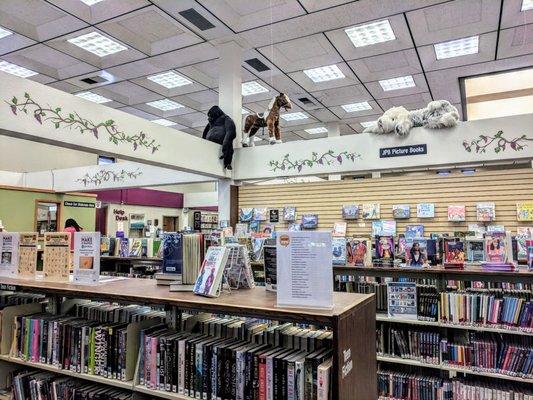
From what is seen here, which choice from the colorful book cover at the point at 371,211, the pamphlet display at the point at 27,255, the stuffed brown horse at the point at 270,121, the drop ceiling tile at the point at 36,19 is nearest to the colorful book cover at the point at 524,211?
the colorful book cover at the point at 371,211

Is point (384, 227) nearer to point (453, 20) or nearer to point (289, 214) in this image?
point (289, 214)

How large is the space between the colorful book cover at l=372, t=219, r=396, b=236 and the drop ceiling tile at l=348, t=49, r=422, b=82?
2484mm

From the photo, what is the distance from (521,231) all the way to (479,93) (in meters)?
3.26

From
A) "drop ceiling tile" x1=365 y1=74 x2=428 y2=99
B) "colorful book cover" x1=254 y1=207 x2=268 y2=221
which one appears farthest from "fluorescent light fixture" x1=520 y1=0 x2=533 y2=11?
"colorful book cover" x1=254 y1=207 x2=268 y2=221

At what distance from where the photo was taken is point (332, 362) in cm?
168

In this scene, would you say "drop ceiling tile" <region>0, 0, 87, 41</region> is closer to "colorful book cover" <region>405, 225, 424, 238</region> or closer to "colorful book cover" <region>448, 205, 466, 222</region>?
"colorful book cover" <region>405, 225, 424, 238</region>

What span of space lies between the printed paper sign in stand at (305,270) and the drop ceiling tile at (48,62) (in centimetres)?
570

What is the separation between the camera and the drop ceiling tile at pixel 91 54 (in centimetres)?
552

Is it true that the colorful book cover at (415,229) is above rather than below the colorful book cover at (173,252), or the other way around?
above

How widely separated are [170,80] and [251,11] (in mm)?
2587

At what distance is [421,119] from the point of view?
469 centimetres

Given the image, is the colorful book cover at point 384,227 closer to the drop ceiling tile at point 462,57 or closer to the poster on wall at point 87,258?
the drop ceiling tile at point 462,57

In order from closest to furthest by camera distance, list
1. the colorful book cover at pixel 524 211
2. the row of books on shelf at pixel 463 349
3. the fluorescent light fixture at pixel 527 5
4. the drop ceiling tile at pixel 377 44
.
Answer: the row of books on shelf at pixel 463 349
the fluorescent light fixture at pixel 527 5
the colorful book cover at pixel 524 211
the drop ceiling tile at pixel 377 44

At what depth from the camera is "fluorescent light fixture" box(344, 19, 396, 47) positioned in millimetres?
5285
